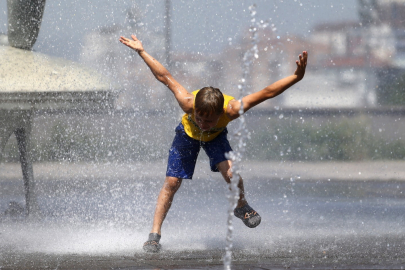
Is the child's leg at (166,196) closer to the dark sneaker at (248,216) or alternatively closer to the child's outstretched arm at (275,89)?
the dark sneaker at (248,216)

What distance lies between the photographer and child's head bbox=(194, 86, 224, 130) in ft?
9.42

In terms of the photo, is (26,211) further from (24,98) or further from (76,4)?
(76,4)

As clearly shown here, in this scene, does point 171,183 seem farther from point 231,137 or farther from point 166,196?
point 231,137

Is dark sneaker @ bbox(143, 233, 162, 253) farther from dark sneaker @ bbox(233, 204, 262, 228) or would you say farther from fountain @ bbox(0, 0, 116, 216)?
fountain @ bbox(0, 0, 116, 216)

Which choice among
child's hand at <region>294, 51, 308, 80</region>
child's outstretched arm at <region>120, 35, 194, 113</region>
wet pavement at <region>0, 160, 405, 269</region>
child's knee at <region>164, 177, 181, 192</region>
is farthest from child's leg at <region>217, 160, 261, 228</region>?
child's hand at <region>294, 51, 308, 80</region>

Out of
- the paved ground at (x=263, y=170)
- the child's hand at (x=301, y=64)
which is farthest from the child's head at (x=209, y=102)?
the paved ground at (x=263, y=170)

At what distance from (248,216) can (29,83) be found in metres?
2.02

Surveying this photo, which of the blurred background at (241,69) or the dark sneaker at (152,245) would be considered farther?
the blurred background at (241,69)

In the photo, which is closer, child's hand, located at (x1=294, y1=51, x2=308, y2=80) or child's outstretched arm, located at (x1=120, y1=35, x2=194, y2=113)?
child's hand, located at (x1=294, y1=51, x2=308, y2=80)

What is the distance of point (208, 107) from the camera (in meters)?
2.86

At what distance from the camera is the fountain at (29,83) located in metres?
4.08

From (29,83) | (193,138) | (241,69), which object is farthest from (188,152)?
(241,69)

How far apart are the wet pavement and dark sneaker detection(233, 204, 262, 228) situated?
13cm

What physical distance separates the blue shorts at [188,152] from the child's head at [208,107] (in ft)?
0.84
